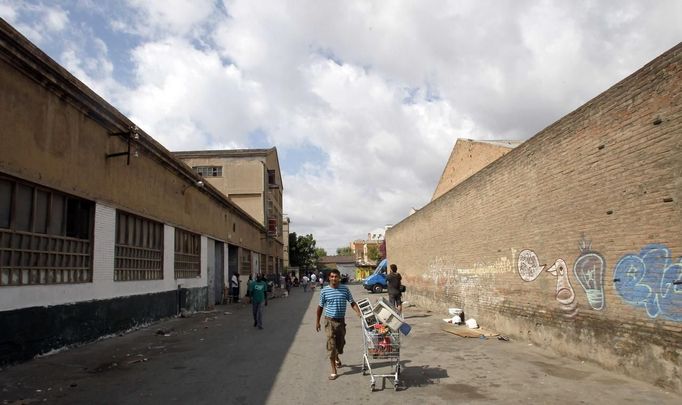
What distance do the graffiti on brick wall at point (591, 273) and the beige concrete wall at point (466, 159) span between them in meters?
18.3

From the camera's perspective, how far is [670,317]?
6926 mm

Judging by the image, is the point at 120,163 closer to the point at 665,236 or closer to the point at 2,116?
the point at 2,116

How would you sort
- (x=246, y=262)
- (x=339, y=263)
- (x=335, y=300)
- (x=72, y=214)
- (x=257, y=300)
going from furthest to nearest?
(x=339, y=263) < (x=246, y=262) < (x=257, y=300) < (x=72, y=214) < (x=335, y=300)

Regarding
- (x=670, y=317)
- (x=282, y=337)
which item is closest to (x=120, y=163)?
(x=282, y=337)

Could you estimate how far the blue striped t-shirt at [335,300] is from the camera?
328 inches

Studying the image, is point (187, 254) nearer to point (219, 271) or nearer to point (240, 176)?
point (219, 271)

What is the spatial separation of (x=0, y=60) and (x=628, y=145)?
10.7 meters

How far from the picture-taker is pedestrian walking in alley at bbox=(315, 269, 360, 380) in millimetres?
8180

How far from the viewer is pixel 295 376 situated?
27.0ft

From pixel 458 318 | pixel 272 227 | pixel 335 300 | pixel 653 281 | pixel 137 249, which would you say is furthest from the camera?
pixel 272 227

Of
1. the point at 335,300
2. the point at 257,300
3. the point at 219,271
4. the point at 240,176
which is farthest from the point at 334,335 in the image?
the point at 240,176

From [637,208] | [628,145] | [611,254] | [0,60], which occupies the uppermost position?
[0,60]

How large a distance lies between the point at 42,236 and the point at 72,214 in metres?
1.47

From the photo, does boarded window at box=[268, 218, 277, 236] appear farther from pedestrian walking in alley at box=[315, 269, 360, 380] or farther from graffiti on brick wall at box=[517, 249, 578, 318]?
pedestrian walking in alley at box=[315, 269, 360, 380]
